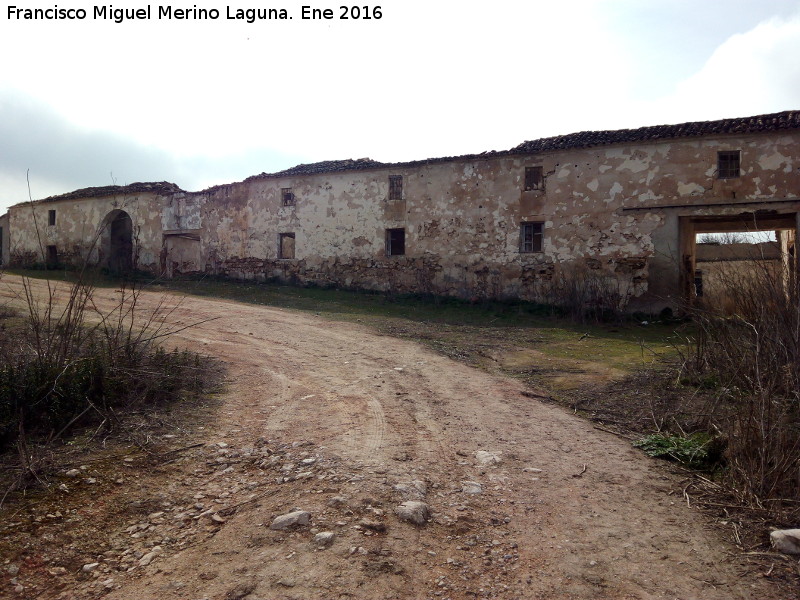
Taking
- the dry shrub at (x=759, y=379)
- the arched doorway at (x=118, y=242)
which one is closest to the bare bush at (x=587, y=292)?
the dry shrub at (x=759, y=379)

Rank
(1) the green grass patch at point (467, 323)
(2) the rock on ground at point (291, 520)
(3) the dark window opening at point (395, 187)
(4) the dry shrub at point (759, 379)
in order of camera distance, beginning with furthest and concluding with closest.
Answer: (3) the dark window opening at point (395, 187)
(1) the green grass patch at point (467, 323)
(4) the dry shrub at point (759, 379)
(2) the rock on ground at point (291, 520)

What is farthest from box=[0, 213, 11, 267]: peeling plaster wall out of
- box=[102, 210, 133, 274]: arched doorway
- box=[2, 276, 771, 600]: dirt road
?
box=[2, 276, 771, 600]: dirt road

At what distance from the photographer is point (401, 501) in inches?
145

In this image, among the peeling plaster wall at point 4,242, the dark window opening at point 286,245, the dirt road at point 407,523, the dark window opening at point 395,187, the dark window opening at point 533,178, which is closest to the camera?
the dirt road at point 407,523

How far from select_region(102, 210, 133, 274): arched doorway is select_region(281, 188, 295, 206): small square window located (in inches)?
301

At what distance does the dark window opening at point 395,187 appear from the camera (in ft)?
62.2

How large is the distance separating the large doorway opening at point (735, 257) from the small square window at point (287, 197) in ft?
42.8

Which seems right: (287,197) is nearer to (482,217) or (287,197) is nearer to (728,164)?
(482,217)

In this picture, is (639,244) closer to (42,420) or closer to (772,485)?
(772,485)

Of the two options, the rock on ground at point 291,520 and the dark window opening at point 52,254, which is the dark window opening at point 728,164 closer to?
the rock on ground at point 291,520

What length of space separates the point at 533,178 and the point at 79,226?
1964 cm

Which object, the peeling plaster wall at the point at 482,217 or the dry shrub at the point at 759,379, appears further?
the peeling plaster wall at the point at 482,217

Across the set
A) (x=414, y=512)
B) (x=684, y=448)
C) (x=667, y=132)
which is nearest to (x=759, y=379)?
(x=684, y=448)

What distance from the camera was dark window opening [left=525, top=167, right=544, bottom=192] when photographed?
17.0m
